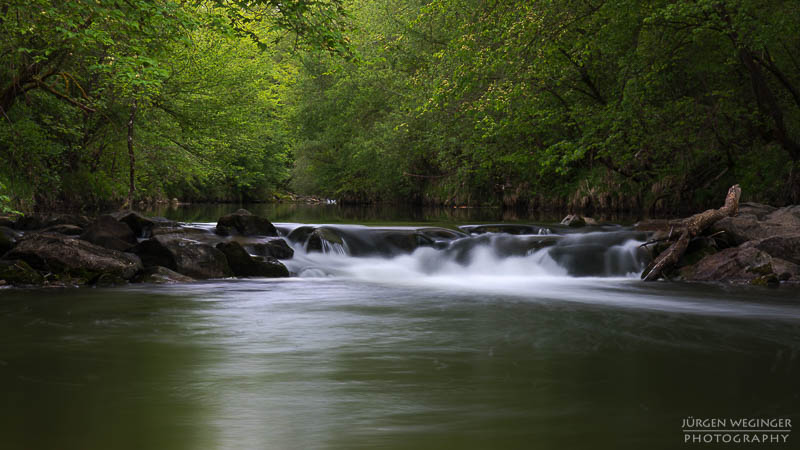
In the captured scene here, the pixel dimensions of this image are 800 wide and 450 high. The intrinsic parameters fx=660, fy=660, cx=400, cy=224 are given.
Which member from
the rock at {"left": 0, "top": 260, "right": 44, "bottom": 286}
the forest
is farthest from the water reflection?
the rock at {"left": 0, "top": 260, "right": 44, "bottom": 286}

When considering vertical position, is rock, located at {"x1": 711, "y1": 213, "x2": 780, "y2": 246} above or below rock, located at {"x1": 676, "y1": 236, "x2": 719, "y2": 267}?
above

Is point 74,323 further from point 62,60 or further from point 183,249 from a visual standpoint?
point 62,60

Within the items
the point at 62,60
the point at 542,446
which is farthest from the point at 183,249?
the point at 542,446

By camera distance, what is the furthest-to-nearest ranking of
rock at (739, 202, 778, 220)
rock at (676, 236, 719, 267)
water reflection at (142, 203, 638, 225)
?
water reflection at (142, 203, 638, 225), rock at (739, 202, 778, 220), rock at (676, 236, 719, 267)

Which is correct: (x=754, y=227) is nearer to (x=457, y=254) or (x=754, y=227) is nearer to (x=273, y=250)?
(x=457, y=254)

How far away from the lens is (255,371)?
5.01m

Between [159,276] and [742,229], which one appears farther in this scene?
[742,229]

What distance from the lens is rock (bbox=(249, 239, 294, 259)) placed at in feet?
42.2

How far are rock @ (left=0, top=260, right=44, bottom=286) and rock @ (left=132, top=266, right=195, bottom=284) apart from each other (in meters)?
1.31

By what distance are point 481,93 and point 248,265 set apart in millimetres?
10870

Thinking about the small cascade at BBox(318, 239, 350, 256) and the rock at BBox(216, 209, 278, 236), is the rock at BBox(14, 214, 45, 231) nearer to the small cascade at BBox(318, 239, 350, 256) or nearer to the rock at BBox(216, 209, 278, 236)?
the rock at BBox(216, 209, 278, 236)

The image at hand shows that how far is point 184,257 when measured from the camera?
1083 centimetres

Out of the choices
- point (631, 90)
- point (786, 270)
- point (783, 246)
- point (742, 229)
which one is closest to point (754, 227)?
point (742, 229)

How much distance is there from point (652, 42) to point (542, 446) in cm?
1506
